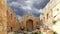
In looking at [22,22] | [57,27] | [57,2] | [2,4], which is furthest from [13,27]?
[2,4]

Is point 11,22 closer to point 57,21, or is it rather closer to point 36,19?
point 36,19

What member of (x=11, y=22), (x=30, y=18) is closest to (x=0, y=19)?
(x=11, y=22)

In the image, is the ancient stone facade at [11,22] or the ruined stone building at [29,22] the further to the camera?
the ruined stone building at [29,22]

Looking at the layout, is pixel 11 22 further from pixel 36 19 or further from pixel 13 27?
pixel 36 19

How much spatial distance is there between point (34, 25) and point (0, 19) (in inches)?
1200

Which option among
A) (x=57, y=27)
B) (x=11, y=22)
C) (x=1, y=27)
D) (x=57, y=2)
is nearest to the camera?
(x=1, y=27)

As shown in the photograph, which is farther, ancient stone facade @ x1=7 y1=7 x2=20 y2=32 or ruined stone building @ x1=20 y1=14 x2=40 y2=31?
ruined stone building @ x1=20 y1=14 x2=40 y2=31

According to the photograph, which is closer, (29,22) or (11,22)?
(11,22)

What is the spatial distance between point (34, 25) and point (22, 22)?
241 cm

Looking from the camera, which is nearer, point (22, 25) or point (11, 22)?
point (11, 22)

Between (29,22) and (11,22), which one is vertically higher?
(11,22)

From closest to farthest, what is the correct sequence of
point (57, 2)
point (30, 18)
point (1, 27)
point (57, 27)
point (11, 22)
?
point (1, 27)
point (57, 27)
point (57, 2)
point (11, 22)
point (30, 18)

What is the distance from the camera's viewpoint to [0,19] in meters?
4.96

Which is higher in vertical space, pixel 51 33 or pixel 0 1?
pixel 0 1
